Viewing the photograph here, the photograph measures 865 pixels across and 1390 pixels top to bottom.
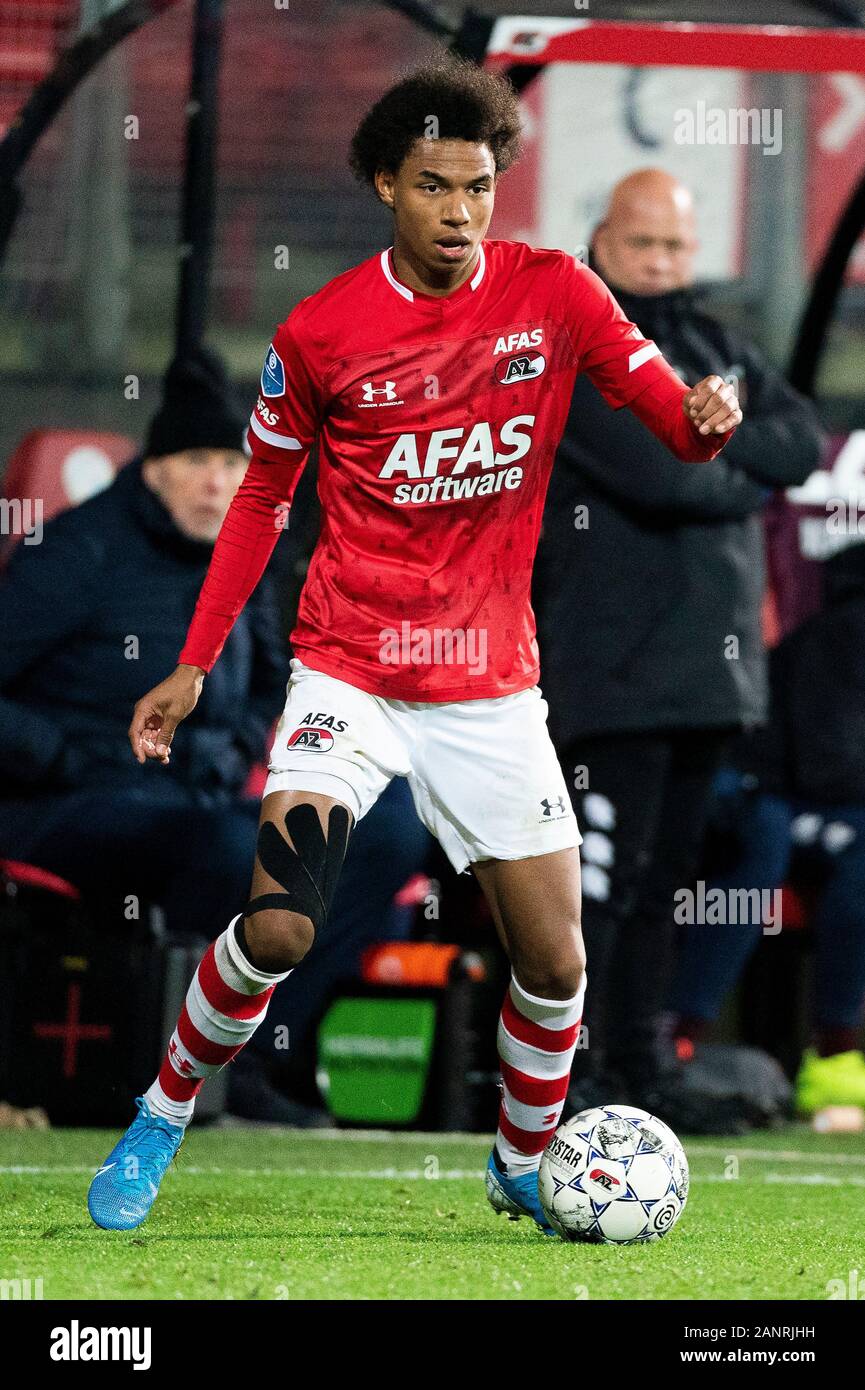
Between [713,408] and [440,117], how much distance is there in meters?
0.72

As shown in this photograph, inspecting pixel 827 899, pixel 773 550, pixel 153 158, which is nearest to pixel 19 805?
pixel 827 899

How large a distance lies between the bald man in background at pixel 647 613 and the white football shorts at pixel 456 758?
61.4 inches

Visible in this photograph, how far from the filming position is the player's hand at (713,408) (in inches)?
144

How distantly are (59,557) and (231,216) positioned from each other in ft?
28.4

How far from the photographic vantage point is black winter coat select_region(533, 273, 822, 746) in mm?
5641

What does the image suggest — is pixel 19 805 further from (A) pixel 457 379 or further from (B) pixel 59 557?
(A) pixel 457 379

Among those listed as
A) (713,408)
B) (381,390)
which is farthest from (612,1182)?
(381,390)

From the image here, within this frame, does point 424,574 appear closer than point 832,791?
Yes

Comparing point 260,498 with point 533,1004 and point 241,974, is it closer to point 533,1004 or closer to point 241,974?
point 241,974

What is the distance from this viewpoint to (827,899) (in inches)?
275

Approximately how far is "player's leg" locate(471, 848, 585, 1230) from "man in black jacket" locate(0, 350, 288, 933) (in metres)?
2.02

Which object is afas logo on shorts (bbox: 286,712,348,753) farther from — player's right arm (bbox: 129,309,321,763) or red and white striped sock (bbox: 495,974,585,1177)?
red and white striped sock (bbox: 495,974,585,1177)

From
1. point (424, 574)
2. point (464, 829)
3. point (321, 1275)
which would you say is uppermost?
point (424, 574)

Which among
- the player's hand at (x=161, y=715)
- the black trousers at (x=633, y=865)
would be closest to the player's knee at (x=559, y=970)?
the player's hand at (x=161, y=715)
